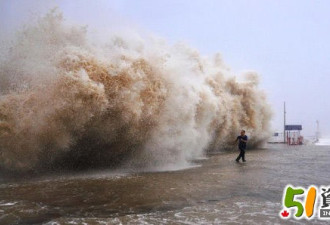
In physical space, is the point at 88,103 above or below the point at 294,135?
above

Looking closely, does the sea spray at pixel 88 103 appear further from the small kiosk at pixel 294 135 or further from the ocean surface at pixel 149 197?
the small kiosk at pixel 294 135

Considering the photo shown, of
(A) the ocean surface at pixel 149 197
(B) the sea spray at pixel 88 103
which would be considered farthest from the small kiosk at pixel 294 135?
(A) the ocean surface at pixel 149 197

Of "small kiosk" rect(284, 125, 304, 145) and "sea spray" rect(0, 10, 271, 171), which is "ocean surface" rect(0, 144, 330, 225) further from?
"small kiosk" rect(284, 125, 304, 145)

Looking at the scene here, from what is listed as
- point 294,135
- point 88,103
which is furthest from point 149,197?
point 294,135

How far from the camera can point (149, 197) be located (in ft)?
22.4

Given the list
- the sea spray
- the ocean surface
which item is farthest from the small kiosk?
the ocean surface

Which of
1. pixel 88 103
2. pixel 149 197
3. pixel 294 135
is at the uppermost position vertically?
pixel 88 103

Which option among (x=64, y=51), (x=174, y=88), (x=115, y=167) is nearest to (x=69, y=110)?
(x=64, y=51)

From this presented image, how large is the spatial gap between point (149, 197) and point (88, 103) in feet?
13.8

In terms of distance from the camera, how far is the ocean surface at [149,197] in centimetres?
529

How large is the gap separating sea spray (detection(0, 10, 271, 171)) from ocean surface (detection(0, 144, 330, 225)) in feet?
3.74

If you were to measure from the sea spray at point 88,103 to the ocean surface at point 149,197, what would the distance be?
1141 millimetres

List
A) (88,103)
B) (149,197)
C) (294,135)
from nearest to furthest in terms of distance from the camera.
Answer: (149,197) → (88,103) → (294,135)

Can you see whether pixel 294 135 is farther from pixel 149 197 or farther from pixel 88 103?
pixel 149 197
